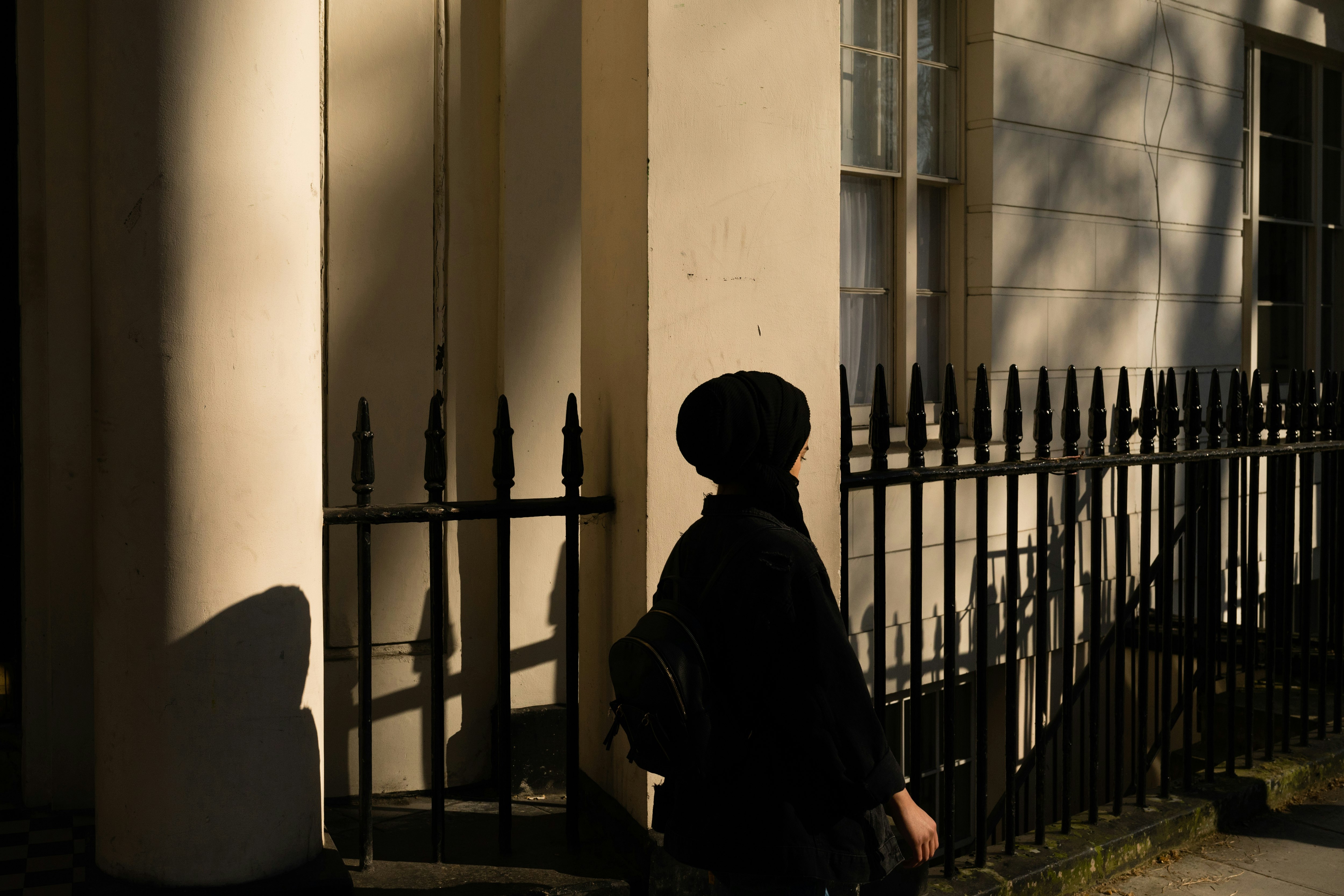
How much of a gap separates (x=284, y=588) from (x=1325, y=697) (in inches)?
195

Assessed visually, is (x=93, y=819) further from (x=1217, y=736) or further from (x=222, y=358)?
(x=1217, y=736)

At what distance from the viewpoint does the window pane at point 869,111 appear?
627 centimetres

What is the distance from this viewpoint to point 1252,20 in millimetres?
8000

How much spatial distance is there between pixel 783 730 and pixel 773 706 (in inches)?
2.0

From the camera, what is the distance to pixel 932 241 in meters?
6.79

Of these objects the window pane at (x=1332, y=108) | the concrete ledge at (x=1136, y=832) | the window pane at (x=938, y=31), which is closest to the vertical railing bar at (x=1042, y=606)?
the concrete ledge at (x=1136, y=832)

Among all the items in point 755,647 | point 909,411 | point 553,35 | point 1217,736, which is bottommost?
point 1217,736

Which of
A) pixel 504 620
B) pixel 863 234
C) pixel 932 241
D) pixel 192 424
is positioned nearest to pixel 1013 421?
pixel 504 620

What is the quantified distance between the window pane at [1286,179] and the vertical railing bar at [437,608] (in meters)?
7.88

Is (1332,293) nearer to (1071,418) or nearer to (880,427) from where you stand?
(1071,418)

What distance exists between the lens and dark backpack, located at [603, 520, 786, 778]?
6.95ft

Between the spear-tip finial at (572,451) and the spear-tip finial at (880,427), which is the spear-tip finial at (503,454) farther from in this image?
the spear-tip finial at (880,427)

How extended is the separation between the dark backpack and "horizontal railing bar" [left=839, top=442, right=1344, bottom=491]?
4.10ft

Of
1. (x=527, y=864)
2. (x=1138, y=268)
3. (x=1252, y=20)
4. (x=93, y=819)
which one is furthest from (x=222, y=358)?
(x=1252, y=20)
